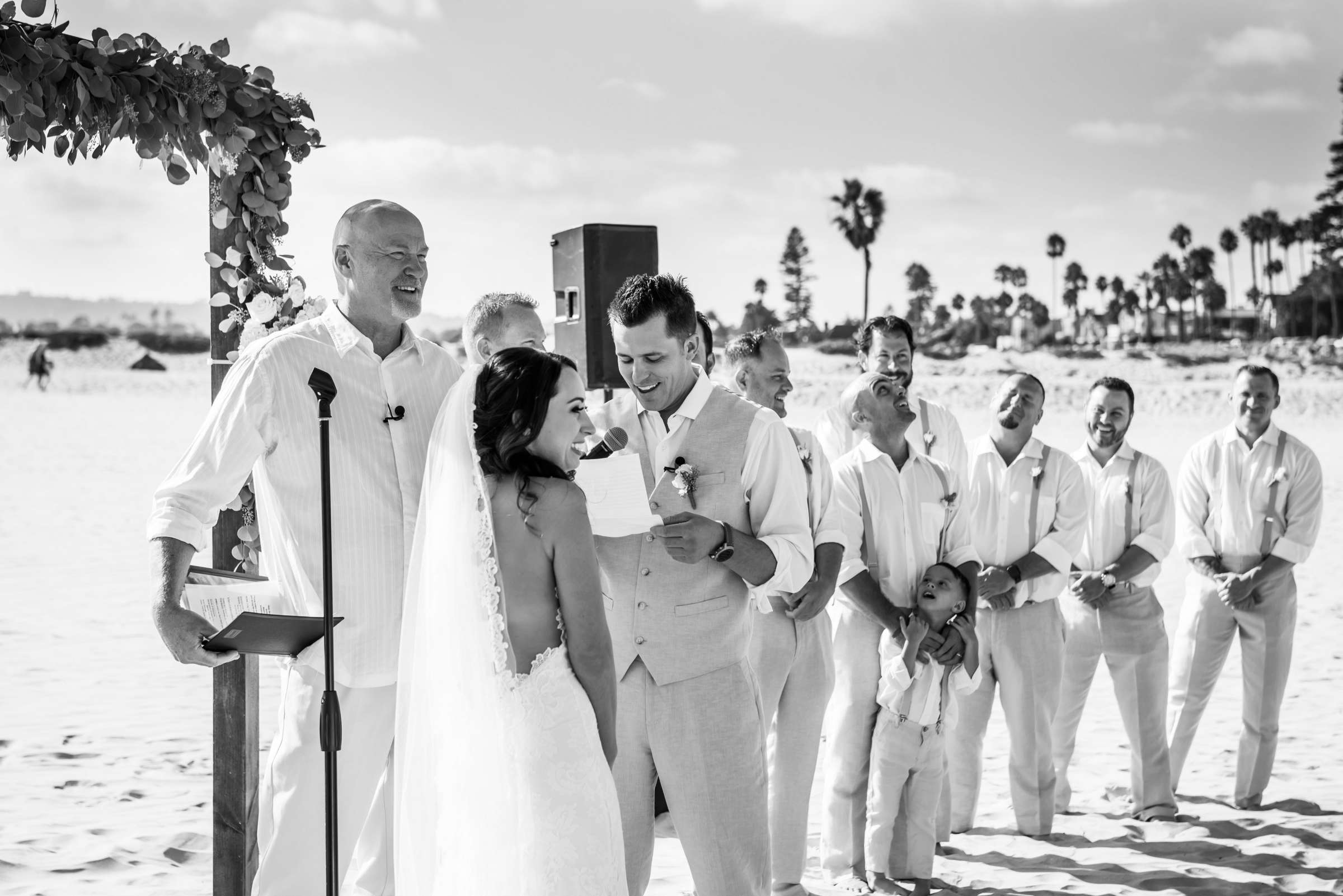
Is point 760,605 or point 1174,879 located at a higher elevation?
point 760,605

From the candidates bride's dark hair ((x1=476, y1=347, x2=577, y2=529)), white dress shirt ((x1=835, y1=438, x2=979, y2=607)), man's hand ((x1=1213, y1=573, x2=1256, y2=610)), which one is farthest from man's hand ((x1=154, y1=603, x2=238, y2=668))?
man's hand ((x1=1213, y1=573, x2=1256, y2=610))

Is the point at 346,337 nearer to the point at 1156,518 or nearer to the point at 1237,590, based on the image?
the point at 1156,518

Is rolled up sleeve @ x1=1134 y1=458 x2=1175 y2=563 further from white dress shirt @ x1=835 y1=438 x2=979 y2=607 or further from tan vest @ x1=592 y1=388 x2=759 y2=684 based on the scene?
tan vest @ x1=592 y1=388 x2=759 y2=684

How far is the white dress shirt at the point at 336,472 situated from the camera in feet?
11.5

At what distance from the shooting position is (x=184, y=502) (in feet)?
11.0

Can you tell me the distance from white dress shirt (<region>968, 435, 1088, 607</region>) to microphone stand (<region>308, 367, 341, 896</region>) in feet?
11.8

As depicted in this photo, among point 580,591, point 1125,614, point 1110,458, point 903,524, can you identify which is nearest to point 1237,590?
point 1125,614

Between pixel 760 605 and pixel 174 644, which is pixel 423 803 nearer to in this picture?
pixel 174 644

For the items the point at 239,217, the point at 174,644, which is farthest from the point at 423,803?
the point at 239,217

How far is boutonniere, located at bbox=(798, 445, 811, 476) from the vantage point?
5.05 m

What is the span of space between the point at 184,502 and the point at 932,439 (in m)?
4.10

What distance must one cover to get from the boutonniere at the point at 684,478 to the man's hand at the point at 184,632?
1402 millimetres

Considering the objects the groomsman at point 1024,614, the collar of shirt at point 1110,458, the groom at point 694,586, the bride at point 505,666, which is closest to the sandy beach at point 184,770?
the groomsman at point 1024,614

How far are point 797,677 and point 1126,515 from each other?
2222mm
